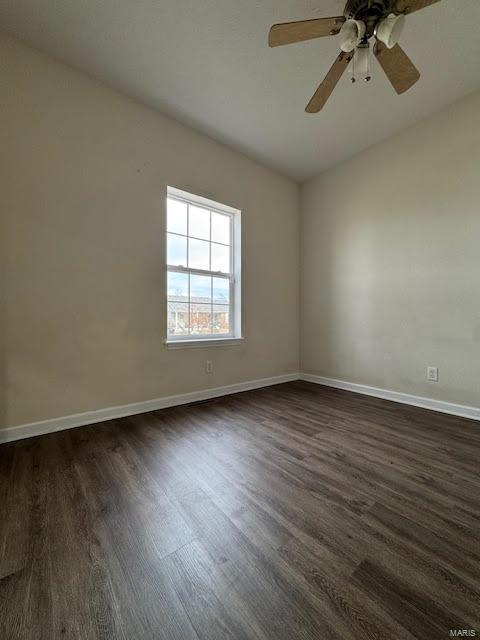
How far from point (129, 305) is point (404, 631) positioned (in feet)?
7.86

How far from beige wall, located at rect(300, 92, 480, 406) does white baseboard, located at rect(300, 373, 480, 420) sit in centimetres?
6

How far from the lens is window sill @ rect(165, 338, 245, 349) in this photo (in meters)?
2.55

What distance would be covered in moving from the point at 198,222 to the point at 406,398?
296 cm

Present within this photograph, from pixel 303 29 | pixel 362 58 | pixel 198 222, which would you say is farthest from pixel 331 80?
pixel 198 222

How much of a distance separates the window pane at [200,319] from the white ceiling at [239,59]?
1877 millimetres

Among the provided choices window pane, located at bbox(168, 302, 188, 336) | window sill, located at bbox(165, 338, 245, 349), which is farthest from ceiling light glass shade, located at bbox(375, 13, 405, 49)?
window sill, located at bbox(165, 338, 245, 349)

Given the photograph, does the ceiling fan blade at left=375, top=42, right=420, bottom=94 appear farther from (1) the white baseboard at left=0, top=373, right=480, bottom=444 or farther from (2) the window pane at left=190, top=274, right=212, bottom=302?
(1) the white baseboard at left=0, top=373, right=480, bottom=444

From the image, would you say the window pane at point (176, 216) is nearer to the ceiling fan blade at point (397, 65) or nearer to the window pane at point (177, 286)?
the window pane at point (177, 286)

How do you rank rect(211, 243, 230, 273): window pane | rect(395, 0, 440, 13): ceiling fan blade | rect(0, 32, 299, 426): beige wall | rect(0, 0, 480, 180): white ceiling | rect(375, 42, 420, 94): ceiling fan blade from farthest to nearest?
rect(211, 243, 230, 273): window pane, rect(0, 32, 299, 426): beige wall, rect(0, 0, 480, 180): white ceiling, rect(375, 42, 420, 94): ceiling fan blade, rect(395, 0, 440, 13): ceiling fan blade

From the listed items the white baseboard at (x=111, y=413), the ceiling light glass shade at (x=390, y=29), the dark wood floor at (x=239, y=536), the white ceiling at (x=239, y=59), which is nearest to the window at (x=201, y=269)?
the white baseboard at (x=111, y=413)

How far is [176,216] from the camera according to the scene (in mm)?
2680

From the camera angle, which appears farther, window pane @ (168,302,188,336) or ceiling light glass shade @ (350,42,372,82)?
window pane @ (168,302,188,336)

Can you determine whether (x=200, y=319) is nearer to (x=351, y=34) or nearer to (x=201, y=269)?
(x=201, y=269)

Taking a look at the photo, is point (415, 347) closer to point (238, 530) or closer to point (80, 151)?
point (238, 530)
